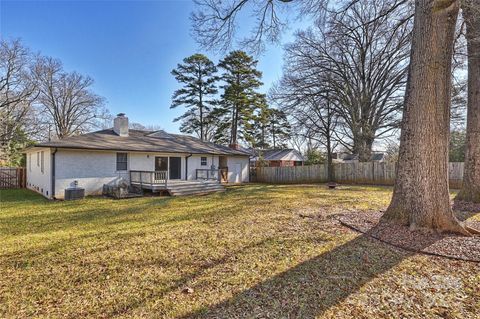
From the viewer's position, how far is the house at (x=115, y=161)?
11594 millimetres

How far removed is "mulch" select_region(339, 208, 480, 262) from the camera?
4.07 m

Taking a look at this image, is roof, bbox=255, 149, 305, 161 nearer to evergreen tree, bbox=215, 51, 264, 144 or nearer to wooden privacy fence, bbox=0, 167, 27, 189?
evergreen tree, bbox=215, 51, 264, 144

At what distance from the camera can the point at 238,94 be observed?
25.9 m

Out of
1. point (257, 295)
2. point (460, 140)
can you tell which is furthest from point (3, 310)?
point (460, 140)

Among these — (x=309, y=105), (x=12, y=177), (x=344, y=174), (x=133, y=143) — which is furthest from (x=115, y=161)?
(x=344, y=174)

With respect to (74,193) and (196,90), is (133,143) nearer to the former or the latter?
(74,193)

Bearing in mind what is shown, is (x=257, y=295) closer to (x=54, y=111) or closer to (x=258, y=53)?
(x=258, y=53)

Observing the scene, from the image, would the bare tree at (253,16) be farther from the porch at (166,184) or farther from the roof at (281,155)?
the roof at (281,155)

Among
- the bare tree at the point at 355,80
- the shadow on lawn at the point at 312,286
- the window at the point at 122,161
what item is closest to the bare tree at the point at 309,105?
the bare tree at the point at 355,80

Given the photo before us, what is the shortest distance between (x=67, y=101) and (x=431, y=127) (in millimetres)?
33307

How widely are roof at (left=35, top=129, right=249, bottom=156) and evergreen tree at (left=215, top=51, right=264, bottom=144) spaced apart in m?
7.56

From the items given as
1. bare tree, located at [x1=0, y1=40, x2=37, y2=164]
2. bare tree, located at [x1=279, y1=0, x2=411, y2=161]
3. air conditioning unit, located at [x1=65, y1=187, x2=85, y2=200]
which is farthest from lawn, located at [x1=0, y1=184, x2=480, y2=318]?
bare tree, located at [x1=0, y1=40, x2=37, y2=164]

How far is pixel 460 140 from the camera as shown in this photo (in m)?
22.6

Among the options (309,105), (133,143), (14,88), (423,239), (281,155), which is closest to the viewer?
(423,239)
